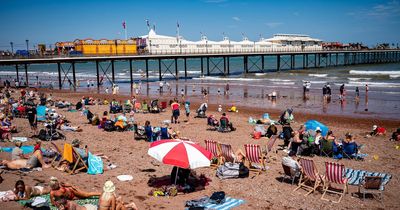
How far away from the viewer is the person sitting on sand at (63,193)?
5.86 meters

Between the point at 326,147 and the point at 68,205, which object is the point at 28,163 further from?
the point at 326,147

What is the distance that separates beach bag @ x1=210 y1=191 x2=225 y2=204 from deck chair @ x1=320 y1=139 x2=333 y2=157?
172 inches

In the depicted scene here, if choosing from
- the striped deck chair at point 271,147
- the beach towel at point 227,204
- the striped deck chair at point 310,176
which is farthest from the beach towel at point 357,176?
the beach towel at point 227,204

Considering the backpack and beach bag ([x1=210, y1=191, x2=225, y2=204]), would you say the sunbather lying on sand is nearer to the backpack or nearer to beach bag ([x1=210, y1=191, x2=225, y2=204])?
beach bag ([x1=210, y1=191, x2=225, y2=204])

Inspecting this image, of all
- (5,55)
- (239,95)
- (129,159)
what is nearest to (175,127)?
(129,159)

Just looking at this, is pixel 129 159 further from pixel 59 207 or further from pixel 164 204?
pixel 59 207

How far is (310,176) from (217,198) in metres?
2.10

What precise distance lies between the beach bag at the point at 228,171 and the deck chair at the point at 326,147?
3040 mm

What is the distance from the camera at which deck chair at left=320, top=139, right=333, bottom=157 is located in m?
9.82

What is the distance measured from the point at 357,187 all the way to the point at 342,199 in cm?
91

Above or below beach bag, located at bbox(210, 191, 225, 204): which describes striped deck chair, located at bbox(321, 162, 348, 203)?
above

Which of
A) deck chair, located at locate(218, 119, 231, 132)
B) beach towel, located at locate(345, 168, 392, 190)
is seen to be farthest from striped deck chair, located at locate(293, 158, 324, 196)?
deck chair, located at locate(218, 119, 231, 132)

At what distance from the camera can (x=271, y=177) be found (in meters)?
8.17

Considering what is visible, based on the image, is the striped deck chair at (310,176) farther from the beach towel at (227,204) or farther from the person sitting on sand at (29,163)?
the person sitting on sand at (29,163)
